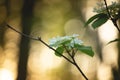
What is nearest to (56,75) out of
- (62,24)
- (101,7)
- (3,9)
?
(62,24)

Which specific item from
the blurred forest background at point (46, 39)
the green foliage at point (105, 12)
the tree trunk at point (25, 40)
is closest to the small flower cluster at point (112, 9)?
the green foliage at point (105, 12)

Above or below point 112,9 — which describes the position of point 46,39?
above

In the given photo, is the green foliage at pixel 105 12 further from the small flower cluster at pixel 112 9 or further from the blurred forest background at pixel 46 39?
the blurred forest background at pixel 46 39

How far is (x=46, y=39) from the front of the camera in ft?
15.4

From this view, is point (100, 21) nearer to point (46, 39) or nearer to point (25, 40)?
point (25, 40)

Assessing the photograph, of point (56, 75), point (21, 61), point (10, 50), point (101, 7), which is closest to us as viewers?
point (101, 7)

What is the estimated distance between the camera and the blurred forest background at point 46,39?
4375mm

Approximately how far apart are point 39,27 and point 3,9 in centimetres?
53

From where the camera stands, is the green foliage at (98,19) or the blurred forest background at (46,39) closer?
the green foliage at (98,19)

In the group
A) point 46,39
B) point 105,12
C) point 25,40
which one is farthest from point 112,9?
point 46,39

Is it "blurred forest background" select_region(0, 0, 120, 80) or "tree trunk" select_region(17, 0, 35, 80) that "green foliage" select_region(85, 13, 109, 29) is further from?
"tree trunk" select_region(17, 0, 35, 80)

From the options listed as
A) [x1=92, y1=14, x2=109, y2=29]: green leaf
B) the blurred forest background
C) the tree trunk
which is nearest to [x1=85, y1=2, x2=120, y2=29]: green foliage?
[x1=92, y1=14, x2=109, y2=29]: green leaf

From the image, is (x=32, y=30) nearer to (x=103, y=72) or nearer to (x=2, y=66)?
(x=2, y=66)

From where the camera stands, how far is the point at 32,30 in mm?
4559
